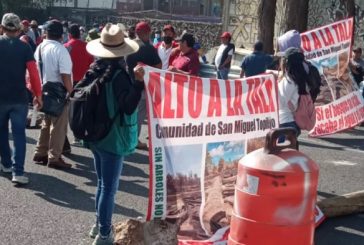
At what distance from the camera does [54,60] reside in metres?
7.82

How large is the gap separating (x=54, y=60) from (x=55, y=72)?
0.53ft

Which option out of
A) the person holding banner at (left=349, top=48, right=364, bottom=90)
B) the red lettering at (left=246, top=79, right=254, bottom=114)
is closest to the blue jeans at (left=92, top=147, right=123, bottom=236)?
the red lettering at (left=246, top=79, right=254, bottom=114)

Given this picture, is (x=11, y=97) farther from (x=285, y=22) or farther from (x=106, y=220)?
(x=285, y=22)

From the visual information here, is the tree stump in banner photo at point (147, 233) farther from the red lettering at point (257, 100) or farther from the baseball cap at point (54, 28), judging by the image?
the baseball cap at point (54, 28)

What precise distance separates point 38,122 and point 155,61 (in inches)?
154

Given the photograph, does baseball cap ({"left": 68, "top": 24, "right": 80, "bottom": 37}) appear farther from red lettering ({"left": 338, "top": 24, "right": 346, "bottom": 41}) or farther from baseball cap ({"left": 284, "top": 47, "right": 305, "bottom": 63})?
baseball cap ({"left": 284, "top": 47, "right": 305, "bottom": 63})

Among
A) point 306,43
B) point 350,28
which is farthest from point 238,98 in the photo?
point 350,28

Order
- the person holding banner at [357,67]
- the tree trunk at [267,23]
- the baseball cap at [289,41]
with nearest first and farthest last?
1. the baseball cap at [289,41]
2. the person holding banner at [357,67]
3. the tree trunk at [267,23]

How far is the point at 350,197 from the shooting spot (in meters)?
6.47

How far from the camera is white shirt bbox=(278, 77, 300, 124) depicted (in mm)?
6438

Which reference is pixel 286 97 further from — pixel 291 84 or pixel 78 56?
pixel 78 56

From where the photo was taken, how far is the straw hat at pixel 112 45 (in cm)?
486

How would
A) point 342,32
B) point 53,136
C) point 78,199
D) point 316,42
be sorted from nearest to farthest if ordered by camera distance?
point 78,199 < point 53,136 < point 316,42 < point 342,32

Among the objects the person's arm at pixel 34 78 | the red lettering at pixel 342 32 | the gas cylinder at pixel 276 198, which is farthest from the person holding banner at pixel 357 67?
the gas cylinder at pixel 276 198
